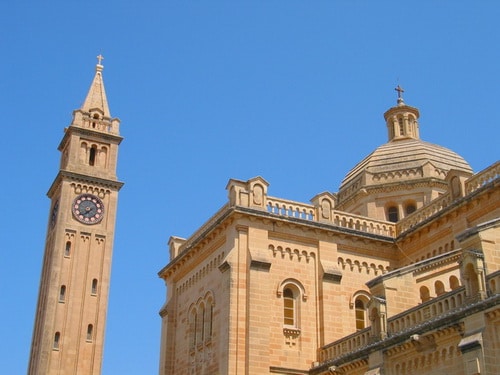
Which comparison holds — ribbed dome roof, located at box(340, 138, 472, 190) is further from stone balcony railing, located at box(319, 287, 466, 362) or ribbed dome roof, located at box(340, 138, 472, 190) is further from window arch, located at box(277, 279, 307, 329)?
stone balcony railing, located at box(319, 287, 466, 362)

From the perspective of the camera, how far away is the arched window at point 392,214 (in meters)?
39.8

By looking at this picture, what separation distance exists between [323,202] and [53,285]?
3099 cm

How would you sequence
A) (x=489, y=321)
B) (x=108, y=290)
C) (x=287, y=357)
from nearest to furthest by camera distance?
(x=489, y=321) < (x=287, y=357) < (x=108, y=290)

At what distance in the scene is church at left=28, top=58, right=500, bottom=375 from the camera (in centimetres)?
2088

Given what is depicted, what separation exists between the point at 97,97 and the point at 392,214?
3548 cm

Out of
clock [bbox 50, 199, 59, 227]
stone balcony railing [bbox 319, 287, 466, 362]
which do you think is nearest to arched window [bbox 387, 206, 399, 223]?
stone balcony railing [bbox 319, 287, 466, 362]

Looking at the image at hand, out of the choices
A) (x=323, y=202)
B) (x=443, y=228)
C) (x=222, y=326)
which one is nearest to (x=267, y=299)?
(x=222, y=326)

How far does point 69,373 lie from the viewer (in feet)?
177

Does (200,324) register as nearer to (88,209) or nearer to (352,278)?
(352,278)

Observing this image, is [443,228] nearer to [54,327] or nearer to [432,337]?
[432,337]

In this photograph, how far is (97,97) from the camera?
219 feet

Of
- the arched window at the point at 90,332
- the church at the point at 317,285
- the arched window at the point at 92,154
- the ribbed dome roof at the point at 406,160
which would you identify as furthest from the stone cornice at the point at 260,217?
the arched window at the point at 92,154

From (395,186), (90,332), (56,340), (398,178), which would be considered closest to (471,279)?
(395,186)

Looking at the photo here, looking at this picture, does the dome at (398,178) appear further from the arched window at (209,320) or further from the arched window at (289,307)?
the arched window at (209,320)
